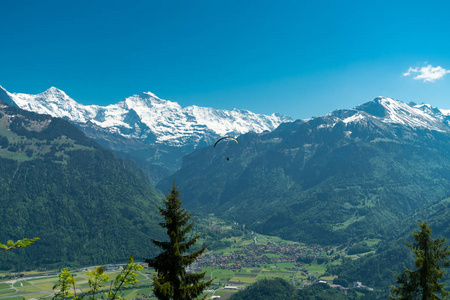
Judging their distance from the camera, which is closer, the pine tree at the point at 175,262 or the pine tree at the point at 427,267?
the pine tree at the point at 175,262

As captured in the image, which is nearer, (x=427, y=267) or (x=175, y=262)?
(x=175, y=262)

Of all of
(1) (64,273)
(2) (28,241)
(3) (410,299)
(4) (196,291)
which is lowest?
(3) (410,299)

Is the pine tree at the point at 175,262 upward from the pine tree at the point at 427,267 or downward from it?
upward

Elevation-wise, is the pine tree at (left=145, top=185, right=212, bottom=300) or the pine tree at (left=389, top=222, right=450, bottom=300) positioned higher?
the pine tree at (left=145, top=185, right=212, bottom=300)

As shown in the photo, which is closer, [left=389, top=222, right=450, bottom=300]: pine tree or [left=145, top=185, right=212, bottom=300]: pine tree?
[left=145, top=185, right=212, bottom=300]: pine tree

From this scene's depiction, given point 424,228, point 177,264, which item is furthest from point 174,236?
point 424,228

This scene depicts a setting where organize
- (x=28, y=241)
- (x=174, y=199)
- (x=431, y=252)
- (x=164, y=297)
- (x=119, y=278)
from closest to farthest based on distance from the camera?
(x=28, y=241)
(x=119, y=278)
(x=164, y=297)
(x=174, y=199)
(x=431, y=252)

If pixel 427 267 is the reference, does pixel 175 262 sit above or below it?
above

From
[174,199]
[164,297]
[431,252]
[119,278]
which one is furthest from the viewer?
[431,252]

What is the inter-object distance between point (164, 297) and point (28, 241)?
16.8 metres

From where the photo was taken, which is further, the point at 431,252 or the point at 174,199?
the point at 431,252

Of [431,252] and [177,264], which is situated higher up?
[177,264]

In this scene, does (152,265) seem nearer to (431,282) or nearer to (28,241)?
(28,241)

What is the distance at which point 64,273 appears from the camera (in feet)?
59.3
